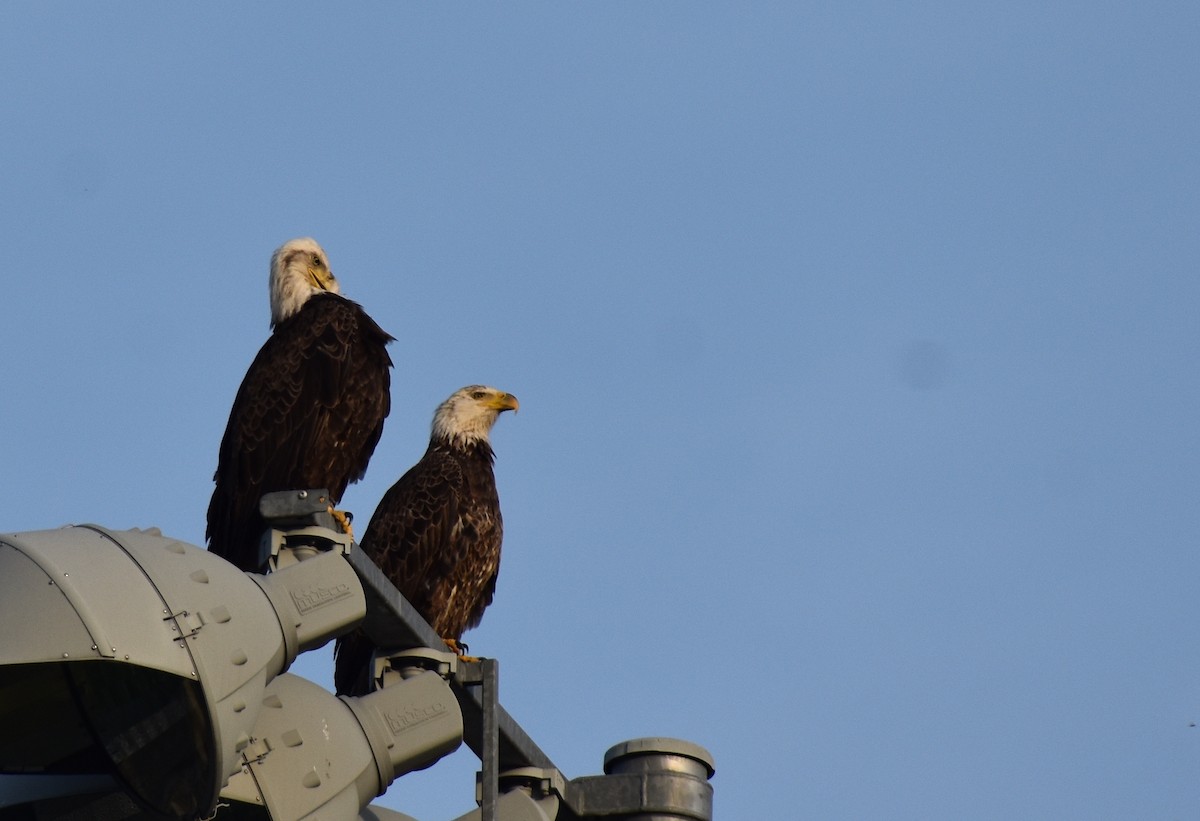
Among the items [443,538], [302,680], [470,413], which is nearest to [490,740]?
[302,680]

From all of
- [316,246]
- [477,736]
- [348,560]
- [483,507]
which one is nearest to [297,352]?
[316,246]

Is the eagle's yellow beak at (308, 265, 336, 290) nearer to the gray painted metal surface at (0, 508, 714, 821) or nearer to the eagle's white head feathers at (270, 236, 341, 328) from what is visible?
the eagle's white head feathers at (270, 236, 341, 328)

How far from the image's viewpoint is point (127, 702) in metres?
3.25

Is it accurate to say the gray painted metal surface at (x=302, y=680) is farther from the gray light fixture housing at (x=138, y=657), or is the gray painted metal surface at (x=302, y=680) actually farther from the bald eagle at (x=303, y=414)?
the bald eagle at (x=303, y=414)

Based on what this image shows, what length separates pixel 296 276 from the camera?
29.4 feet

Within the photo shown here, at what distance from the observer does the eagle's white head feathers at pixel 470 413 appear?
10.0 m

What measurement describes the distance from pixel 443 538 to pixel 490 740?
4.90 m

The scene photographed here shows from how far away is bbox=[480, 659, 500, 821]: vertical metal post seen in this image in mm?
4262

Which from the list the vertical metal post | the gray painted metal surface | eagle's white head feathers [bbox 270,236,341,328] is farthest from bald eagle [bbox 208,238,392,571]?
the vertical metal post

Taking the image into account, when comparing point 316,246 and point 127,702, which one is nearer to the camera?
point 127,702

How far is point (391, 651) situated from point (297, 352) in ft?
13.3

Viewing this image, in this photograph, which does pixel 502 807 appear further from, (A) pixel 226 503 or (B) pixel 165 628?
(A) pixel 226 503

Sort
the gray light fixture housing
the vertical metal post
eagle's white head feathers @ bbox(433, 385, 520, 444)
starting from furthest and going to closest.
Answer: eagle's white head feathers @ bbox(433, 385, 520, 444) < the vertical metal post < the gray light fixture housing

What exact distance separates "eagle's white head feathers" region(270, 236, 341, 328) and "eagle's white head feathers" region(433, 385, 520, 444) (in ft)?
4.10
